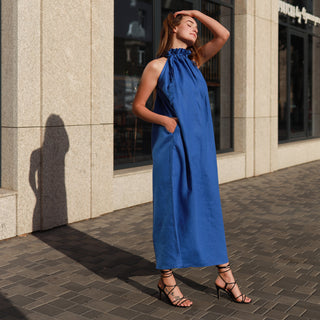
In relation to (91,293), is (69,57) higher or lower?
higher

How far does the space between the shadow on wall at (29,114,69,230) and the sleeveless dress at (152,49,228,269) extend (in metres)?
2.41

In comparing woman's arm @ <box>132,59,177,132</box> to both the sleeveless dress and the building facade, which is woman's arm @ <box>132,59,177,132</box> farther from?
the building facade

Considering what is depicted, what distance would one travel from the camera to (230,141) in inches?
415

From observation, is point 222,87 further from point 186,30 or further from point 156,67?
point 156,67

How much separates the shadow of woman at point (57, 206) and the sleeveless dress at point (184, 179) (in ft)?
3.98

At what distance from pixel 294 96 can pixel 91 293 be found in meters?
10.7

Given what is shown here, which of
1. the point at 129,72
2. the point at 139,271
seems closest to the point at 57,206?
the point at 139,271

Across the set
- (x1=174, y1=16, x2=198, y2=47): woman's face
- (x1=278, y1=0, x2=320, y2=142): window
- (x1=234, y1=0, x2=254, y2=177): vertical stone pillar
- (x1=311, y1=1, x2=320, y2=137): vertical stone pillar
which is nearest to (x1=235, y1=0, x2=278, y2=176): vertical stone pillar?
(x1=234, y1=0, x2=254, y2=177): vertical stone pillar

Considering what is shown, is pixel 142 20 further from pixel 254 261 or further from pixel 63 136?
pixel 254 261

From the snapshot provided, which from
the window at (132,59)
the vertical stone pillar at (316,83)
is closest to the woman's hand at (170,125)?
the window at (132,59)

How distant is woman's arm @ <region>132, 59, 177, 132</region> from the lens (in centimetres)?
Result: 369

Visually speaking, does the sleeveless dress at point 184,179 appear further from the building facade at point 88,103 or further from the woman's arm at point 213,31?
the building facade at point 88,103

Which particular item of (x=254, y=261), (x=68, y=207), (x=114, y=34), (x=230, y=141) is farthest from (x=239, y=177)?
(x=254, y=261)

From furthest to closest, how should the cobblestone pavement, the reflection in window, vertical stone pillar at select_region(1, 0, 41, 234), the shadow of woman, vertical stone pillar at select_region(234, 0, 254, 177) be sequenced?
vertical stone pillar at select_region(234, 0, 254, 177)
the reflection in window
vertical stone pillar at select_region(1, 0, 41, 234)
the shadow of woman
the cobblestone pavement
